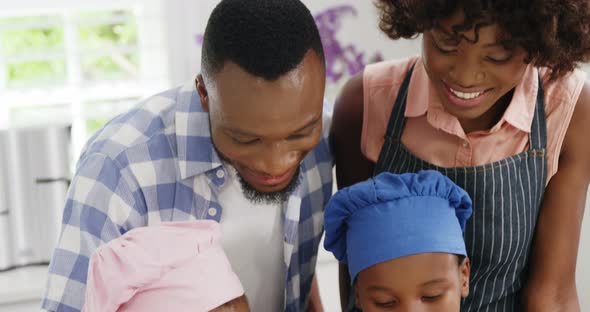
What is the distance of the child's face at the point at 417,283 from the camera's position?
4.66 feet

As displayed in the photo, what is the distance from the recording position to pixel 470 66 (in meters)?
1.33

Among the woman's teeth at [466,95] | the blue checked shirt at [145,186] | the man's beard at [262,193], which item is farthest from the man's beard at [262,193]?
the woman's teeth at [466,95]

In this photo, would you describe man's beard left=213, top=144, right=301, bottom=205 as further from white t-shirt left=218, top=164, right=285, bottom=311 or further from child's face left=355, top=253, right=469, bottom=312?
child's face left=355, top=253, right=469, bottom=312

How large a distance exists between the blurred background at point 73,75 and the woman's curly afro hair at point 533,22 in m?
1.19

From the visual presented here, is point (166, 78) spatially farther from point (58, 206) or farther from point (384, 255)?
point (384, 255)

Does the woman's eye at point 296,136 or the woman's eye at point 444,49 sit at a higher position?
the woman's eye at point 444,49

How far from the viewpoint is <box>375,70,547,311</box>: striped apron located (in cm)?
148

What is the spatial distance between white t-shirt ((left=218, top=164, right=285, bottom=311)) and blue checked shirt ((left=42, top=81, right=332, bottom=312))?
0.11ft

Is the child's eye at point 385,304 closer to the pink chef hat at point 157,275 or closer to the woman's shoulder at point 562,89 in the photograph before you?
the pink chef hat at point 157,275

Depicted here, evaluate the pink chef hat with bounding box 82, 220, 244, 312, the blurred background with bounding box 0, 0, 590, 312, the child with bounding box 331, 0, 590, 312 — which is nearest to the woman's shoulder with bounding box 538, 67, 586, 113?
the child with bounding box 331, 0, 590, 312

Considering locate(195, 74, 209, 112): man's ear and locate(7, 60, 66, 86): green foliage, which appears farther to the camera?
locate(7, 60, 66, 86): green foliage

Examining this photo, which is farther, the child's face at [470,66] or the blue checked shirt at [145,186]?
the blue checked shirt at [145,186]

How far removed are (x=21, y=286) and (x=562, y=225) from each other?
178 centimetres

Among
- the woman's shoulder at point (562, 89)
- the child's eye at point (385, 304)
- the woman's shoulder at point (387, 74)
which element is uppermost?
the woman's shoulder at point (387, 74)
